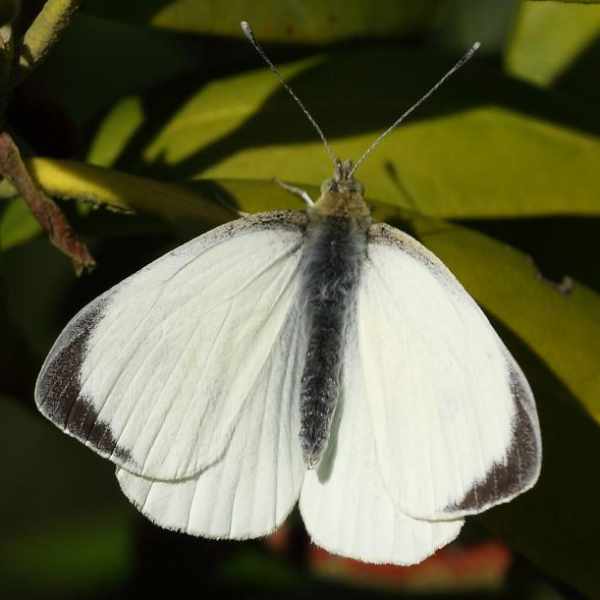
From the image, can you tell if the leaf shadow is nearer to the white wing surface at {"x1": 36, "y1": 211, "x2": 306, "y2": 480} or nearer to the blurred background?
the blurred background

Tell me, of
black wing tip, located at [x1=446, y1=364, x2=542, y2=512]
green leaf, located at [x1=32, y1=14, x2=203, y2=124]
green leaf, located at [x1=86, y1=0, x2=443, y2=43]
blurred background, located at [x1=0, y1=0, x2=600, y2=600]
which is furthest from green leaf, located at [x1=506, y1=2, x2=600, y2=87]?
black wing tip, located at [x1=446, y1=364, x2=542, y2=512]

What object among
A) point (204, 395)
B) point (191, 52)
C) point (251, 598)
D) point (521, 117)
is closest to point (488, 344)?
point (204, 395)

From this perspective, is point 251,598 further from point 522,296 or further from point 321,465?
point 522,296

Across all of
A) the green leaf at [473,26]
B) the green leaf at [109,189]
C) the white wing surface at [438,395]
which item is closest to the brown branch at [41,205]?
the green leaf at [109,189]

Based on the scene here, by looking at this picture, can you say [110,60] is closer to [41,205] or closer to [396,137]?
[396,137]

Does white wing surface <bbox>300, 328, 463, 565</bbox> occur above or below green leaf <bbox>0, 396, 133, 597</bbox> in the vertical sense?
above

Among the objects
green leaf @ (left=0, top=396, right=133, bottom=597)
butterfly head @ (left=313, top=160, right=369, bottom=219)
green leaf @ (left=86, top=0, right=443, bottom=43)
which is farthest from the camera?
green leaf @ (left=0, top=396, right=133, bottom=597)

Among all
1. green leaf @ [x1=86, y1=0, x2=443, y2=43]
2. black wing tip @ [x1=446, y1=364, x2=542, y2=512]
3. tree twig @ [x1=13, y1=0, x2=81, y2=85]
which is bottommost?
black wing tip @ [x1=446, y1=364, x2=542, y2=512]
